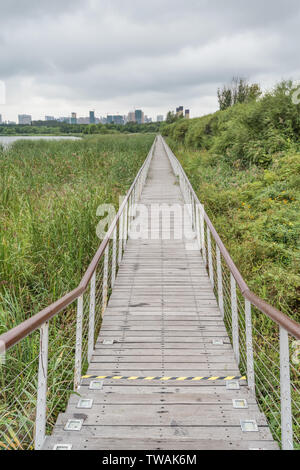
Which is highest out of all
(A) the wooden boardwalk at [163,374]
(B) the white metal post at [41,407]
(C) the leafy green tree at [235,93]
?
(C) the leafy green tree at [235,93]

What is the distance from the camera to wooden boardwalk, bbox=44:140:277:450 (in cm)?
249

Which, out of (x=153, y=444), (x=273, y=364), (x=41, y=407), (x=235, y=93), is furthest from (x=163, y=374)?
(x=235, y=93)

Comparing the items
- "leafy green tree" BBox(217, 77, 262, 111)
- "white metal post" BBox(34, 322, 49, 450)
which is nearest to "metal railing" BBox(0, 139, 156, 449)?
"white metal post" BBox(34, 322, 49, 450)

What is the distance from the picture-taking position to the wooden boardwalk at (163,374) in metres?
2.49

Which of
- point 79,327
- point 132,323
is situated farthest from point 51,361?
point 132,323

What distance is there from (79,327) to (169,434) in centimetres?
118

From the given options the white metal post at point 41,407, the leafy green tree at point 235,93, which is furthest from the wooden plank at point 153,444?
the leafy green tree at point 235,93

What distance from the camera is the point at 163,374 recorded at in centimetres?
334

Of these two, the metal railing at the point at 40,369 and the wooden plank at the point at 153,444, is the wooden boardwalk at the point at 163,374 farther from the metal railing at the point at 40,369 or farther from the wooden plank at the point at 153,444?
the metal railing at the point at 40,369

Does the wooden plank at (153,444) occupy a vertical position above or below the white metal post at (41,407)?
below

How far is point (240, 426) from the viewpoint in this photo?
2.59 metres

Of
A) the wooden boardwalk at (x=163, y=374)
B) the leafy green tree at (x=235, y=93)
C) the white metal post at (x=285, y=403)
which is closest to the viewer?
the white metal post at (x=285, y=403)

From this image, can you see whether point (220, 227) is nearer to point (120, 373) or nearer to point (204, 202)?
point (204, 202)

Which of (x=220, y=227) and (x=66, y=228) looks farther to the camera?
(x=220, y=227)
